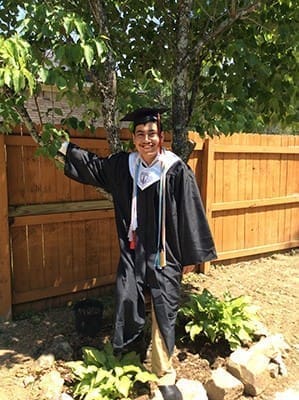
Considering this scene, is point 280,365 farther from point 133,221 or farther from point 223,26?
point 223,26

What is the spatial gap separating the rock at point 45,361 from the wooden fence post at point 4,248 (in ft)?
3.06

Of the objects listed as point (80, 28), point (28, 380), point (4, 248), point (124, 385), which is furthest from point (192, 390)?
point (80, 28)

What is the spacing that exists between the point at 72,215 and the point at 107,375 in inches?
74.8

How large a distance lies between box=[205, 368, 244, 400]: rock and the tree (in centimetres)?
173

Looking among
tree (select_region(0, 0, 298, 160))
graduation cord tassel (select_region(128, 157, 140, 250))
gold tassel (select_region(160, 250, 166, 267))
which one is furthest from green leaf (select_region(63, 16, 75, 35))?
gold tassel (select_region(160, 250, 166, 267))

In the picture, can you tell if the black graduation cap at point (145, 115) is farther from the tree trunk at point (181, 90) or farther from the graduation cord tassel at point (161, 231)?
the tree trunk at point (181, 90)

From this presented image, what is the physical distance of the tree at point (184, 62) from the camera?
9.83ft

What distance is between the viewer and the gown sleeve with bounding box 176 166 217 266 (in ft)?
9.56

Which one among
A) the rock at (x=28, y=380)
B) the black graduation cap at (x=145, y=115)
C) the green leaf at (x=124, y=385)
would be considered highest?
the black graduation cap at (x=145, y=115)

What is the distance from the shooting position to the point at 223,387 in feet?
9.32

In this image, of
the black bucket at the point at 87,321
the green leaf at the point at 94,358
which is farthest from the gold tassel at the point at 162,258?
the black bucket at the point at 87,321

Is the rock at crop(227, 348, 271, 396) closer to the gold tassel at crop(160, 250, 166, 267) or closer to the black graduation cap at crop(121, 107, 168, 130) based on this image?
the gold tassel at crop(160, 250, 166, 267)

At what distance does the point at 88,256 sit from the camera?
177 inches

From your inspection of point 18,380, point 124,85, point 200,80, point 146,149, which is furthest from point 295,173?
point 18,380
